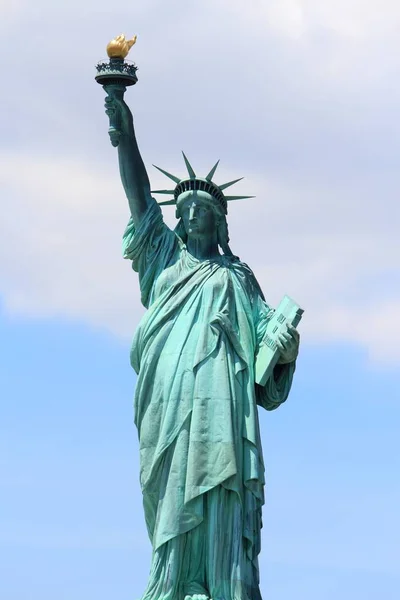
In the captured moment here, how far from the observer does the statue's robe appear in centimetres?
2528

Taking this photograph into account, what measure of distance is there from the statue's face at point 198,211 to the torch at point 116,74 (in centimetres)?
112

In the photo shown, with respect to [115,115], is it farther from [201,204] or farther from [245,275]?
[245,275]

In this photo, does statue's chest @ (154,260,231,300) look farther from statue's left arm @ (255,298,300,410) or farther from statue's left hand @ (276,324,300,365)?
statue's left hand @ (276,324,300,365)

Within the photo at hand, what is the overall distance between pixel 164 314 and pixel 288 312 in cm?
149

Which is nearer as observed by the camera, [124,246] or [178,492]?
[178,492]

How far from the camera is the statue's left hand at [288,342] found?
26.0 metres

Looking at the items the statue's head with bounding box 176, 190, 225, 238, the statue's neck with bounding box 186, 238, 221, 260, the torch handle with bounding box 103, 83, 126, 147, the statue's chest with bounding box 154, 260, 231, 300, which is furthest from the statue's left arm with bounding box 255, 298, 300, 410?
the torch handle with bounding box 103, 83, 126, 147

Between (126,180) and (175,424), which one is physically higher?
(126,180)

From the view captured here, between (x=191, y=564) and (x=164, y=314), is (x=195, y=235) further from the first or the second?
(x=191, y=564)

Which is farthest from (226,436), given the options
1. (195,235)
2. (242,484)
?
(195,235)

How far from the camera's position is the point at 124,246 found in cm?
2703

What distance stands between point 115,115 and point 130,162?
0.60 m

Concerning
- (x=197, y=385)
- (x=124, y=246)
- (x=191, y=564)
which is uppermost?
(x=124, y=246)

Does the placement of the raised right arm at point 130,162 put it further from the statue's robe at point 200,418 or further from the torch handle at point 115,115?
the statue's robe at point 200,418
